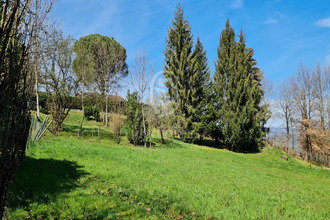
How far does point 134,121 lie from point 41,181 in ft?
42.1

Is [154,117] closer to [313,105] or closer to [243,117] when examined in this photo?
[243,117]

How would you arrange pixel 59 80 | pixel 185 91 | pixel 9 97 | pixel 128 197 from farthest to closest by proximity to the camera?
pixel 185 91 < pixel 59 80 < pixel 128 197 < pixel 9 97

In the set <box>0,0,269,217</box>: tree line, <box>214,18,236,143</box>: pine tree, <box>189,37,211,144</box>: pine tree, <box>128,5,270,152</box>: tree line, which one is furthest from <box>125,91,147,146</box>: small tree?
<box>214,18,236,143</box>: pine tree

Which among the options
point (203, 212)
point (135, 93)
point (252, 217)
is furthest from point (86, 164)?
point (135, 93)

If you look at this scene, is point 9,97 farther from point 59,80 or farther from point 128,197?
point 59,80

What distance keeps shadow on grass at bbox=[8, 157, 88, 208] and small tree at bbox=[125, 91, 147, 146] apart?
10.3 metres

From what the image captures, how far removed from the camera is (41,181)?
5566mm

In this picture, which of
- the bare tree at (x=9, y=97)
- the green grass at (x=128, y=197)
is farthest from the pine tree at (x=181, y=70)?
the bare tree at (x=9, y=97)

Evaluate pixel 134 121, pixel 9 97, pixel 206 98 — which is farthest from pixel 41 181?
pixel 206 98

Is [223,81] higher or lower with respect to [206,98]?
higher

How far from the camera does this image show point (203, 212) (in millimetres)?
5047

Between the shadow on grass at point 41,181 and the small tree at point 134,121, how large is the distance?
33.9 ft

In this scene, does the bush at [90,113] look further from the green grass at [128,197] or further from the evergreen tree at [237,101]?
the green grass at [128,197]

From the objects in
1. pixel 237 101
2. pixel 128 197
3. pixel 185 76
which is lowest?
pixel 128 197
